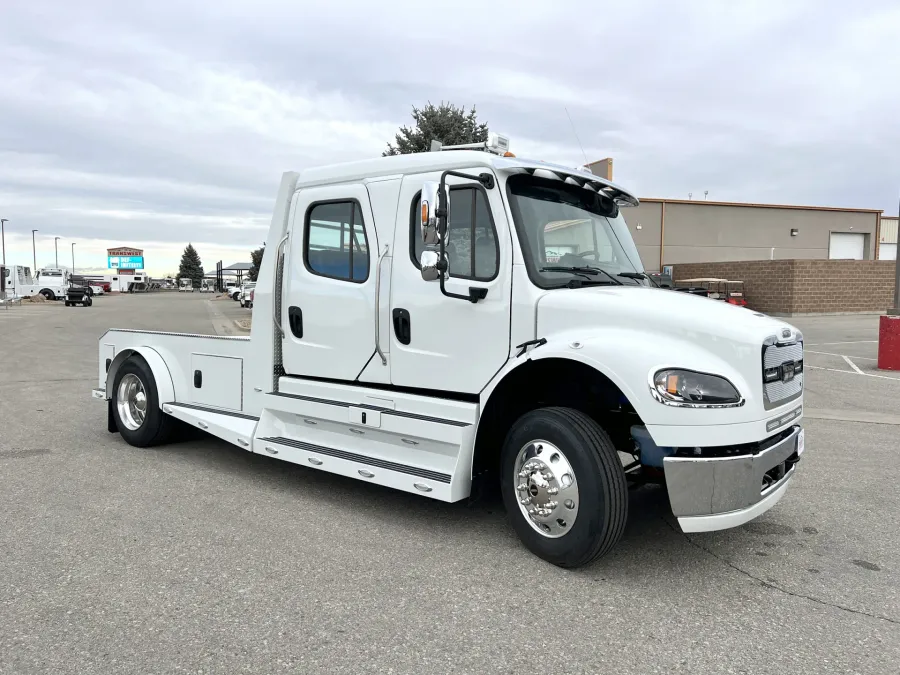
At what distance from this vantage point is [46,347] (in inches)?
Result: 661

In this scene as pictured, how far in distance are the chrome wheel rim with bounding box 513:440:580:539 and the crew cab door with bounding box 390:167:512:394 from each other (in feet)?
1.80

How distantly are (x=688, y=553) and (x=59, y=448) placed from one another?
5584 millimetres

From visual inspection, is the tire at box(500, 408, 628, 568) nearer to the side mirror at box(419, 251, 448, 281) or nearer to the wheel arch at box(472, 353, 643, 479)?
the wheel arch at box(472, 353, 643, 479)

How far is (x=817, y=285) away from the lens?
2630 centimetres

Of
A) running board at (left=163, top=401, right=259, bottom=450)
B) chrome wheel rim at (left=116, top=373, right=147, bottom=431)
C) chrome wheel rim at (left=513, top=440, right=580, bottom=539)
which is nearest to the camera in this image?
chrome wheel rim at (left=513, top=440, right=580, bottom=539)

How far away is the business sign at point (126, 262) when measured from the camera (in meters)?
121

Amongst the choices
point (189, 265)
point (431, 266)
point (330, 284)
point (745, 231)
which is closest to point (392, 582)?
point (431, 266)

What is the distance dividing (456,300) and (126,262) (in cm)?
13058

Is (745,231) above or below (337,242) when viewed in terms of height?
above

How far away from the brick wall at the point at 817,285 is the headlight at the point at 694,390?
2523 centimetres

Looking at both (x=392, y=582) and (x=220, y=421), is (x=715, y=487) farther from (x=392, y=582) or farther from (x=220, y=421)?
(x=220, y=421)

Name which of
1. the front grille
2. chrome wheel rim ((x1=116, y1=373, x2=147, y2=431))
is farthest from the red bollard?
chrome wheel rim ((x1=116, y1=373, x2=147, y2=431))

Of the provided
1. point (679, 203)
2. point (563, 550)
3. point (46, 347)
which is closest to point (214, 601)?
point (563, 550)

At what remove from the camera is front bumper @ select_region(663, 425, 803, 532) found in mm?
3404
